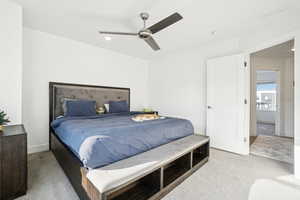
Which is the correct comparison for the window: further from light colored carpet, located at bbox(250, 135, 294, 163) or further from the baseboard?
the baseboard

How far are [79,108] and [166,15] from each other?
2.50 meters

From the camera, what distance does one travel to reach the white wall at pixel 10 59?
2.03 meters

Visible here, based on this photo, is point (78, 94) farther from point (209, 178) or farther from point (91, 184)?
point (209, 178)

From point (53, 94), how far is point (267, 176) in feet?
13.7

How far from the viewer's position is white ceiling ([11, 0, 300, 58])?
212 cm

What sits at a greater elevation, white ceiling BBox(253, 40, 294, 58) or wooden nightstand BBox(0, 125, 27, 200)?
white ceiling BBox(253, 40, 294, 58)

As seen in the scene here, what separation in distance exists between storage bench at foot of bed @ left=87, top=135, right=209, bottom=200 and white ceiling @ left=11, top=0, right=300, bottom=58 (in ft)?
7.08

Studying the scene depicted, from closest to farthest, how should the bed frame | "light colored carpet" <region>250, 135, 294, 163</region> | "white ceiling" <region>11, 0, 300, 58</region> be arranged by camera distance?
the bed frame, "white ceiling" <region>11, 0, 300, 58</region>, "light colored carpet" <region>250, 135, 294, 163</region>

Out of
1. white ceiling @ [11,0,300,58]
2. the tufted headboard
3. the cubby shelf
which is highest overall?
white ceiling @ [11,0,300,58]

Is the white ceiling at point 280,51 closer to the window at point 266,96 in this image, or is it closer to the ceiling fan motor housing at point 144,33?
the window at point 266,96

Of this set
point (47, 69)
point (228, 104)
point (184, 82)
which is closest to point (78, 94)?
point (47, 69)

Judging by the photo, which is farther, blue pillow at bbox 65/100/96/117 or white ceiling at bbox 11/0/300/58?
blue pillow at bbox 65/100/96/117

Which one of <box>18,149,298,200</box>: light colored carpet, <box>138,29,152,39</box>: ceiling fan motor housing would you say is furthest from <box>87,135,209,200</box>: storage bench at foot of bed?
<box>138,29,152,39</box>: ceiling fan motor housing

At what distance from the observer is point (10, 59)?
2.07 metres
